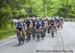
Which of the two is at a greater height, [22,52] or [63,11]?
[22,52]

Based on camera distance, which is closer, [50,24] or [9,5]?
[50,24]

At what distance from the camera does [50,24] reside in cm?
3434

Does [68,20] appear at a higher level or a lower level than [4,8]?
lower

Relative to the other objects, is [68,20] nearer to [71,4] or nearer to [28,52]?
[71,4]

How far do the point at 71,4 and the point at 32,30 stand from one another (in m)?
86.3

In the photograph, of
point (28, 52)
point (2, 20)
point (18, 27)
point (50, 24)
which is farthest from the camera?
point (2, 20)

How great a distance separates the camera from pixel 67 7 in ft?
378

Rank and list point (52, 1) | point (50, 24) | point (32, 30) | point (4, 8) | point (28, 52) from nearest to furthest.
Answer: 1. point (28, 52)
2. point (32, 30)
3. point (50, 24)
4. point (4, 8)
5. point (52, 1)

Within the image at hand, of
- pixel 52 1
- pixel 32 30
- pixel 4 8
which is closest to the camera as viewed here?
pixel 32 30

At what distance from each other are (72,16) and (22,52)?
9416 centimetres

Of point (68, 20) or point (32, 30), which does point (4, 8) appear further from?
point (68, 20)

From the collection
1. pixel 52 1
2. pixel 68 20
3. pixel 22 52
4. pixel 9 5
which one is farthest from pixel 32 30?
pixel 52 1

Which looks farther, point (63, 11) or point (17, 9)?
point (63, 11)

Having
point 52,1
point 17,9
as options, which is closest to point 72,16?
point 52,1
